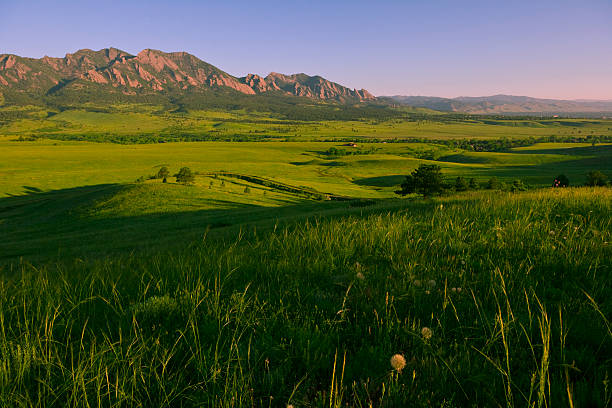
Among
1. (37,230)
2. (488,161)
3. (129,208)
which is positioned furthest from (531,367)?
(488,161)

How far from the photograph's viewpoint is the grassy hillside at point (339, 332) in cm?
223

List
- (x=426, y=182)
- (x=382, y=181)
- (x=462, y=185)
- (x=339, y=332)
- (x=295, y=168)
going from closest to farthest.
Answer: (x=339, y=332) < (x=426, y=182) < (x=462, y=185) < (x=382, y=181) < (x=295, y=168)

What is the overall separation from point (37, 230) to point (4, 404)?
6019 cm

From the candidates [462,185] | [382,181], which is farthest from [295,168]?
[462,185]

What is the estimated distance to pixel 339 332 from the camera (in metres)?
2.96

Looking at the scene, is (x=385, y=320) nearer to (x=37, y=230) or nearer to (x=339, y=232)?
(x=339, y=232)

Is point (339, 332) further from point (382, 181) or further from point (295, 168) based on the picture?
point (295, 168)

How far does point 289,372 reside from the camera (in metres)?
2.55

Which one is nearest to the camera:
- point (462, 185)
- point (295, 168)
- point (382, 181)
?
point (462, 185)

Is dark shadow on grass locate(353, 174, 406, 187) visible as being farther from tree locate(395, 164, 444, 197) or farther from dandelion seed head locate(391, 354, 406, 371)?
dandelion seed head locate(391, 354, 406, 371)

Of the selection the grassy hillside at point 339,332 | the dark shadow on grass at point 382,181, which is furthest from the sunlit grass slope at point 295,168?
the grassy hillside at point 339,332

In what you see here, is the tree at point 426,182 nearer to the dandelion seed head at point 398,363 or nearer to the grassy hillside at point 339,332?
the grassy hillside at point 339,332

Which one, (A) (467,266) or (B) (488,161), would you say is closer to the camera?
(A) (467,266)

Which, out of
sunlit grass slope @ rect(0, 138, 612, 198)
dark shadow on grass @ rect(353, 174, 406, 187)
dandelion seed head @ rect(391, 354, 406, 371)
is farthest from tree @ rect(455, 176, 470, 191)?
dandelion seed head @ rect(391, 354, 406, 371)
